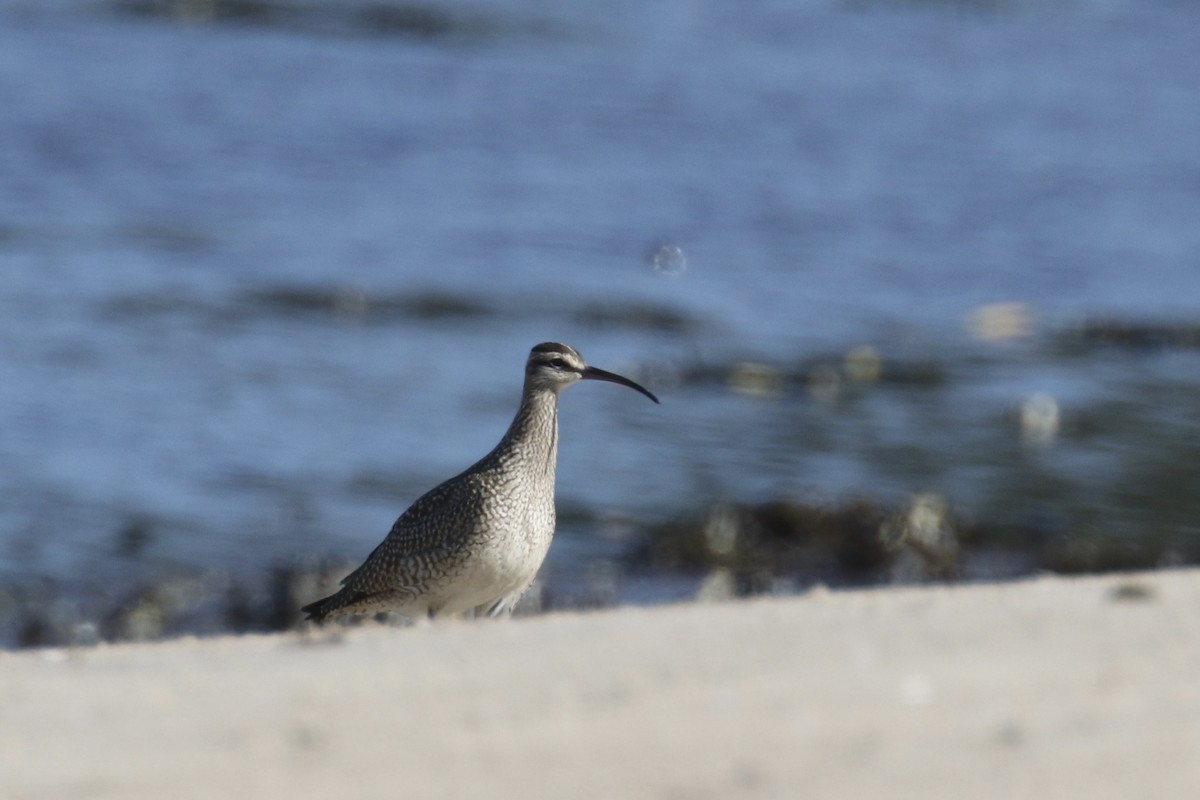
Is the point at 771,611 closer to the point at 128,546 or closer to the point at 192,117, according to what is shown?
the point at 128,546

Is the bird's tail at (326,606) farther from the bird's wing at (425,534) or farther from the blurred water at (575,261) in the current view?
the blurred water at (575,261)

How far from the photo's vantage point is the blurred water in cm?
1438

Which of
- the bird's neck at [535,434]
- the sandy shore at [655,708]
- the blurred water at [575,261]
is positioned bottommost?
the blurred water at [575,261]

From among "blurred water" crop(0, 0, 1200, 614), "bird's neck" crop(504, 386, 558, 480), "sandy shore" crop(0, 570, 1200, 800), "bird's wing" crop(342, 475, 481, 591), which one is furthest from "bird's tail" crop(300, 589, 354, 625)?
"blurred water" crop(0, 0, 1200, 614)

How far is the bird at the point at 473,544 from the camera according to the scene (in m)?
8.29

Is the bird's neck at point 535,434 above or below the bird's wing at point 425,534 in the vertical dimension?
above

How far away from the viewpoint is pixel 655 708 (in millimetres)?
5262

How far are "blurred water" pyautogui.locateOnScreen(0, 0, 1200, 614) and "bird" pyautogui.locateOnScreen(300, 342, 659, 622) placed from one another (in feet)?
12.5

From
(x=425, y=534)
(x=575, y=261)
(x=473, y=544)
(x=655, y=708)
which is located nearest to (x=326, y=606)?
(x=425, y=534)

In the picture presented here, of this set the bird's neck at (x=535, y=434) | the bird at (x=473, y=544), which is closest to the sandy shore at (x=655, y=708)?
the bird at (x=473, y=544)

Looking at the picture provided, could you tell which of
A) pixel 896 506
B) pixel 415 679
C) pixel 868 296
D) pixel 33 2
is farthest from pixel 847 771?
pixel 33 2

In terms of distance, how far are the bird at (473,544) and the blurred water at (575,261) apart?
3.81 metres

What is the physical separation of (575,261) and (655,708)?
15.8 metres

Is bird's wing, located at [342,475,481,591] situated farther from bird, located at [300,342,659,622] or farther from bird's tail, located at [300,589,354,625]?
bird's tail, located at [300,589,354,625]
